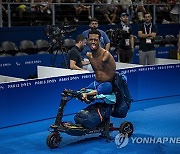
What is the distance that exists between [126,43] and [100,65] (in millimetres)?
4053

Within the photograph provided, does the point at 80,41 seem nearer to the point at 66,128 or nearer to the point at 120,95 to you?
the point at 120,95

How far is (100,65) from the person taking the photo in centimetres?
633

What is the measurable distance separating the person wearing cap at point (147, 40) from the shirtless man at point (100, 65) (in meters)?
3.59

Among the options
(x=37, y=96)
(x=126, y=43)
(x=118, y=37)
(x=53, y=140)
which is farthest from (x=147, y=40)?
(x=53, y=140)

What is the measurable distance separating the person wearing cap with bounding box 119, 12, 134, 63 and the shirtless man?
155 inches

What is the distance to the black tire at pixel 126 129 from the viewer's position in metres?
6.46

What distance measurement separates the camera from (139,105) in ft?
28.9

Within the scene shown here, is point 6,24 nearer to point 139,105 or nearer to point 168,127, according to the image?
point 139,105

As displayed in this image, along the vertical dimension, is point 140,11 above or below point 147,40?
above

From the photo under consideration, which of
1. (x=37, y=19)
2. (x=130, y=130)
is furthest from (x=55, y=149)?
(x=37, y=19)

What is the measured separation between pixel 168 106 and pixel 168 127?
5.17 ft

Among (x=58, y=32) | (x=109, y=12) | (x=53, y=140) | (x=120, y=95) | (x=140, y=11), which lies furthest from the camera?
(x=140, y=11)

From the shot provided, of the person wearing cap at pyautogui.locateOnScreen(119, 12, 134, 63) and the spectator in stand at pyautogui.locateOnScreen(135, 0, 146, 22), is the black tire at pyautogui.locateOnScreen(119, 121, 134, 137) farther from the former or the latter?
the spectator in stand at pyautogui.locateOnScreen(135, 0, 146, 22)

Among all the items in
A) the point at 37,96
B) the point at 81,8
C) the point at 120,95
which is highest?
the point at 81,8
